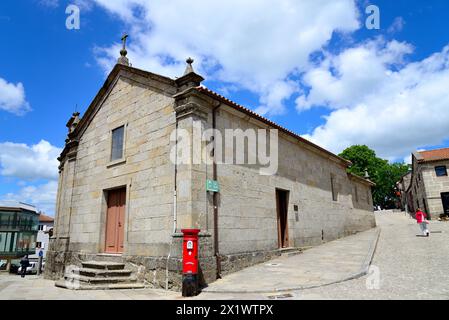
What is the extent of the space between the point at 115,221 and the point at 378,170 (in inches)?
1680

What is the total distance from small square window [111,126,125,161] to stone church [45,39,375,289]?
6 cm

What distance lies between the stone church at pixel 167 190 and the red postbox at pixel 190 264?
0.59m

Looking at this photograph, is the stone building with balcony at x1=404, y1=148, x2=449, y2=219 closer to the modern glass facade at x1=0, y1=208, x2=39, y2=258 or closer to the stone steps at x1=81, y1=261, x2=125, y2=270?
the stone steps at x1=81, y1=261, x2=125, y2=270

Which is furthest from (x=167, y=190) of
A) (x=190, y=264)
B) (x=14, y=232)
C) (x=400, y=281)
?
(x=14, y=232)

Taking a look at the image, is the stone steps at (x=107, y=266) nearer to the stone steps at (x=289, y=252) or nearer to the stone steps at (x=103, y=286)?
the stone steps at (x=103, y=286)

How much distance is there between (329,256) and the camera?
9.84m

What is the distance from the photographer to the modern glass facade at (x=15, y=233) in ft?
117

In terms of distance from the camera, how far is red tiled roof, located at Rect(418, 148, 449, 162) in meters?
26.4

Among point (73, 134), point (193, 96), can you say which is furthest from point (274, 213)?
point (73, 134)

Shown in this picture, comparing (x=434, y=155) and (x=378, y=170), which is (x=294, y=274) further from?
(x=378, y=170)

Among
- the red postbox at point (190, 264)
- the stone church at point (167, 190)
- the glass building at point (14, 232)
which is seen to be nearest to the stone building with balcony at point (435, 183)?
the stone church at point (167, 190)

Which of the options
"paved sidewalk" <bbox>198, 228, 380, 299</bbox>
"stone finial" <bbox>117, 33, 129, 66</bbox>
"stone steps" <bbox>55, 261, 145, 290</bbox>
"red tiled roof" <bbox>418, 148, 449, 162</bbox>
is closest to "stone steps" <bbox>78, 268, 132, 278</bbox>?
"stone steps" <bbox>55, 261, 145, 290</bbox>
